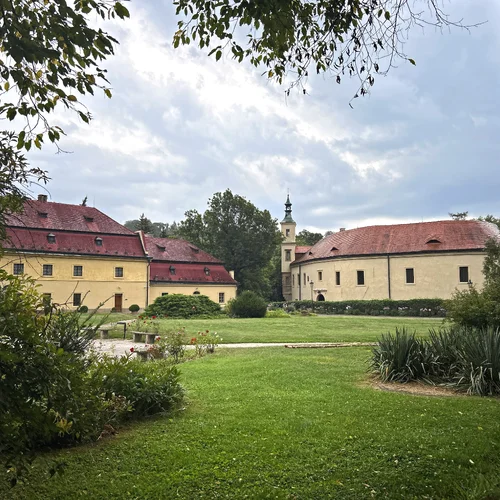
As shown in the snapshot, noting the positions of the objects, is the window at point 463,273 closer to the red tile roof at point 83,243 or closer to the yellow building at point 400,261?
the yellow building at point 400,261

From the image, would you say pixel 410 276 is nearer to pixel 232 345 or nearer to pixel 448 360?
pixel 232 345

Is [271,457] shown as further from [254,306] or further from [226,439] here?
[254,306]

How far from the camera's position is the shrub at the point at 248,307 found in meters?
32.5

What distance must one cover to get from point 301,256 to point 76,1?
60.5m

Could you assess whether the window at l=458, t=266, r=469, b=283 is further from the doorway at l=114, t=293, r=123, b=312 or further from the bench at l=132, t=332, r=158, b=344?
the bench at l=132, t=332, r=158, b=344

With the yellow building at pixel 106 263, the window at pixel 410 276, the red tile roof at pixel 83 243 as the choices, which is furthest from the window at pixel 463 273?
the red tile roof at pixel 83 243

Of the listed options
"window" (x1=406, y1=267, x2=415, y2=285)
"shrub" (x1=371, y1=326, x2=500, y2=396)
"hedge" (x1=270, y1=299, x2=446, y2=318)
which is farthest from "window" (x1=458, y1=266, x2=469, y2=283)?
"shrub" (x1=371, y1=326, x2=500, y2=396)

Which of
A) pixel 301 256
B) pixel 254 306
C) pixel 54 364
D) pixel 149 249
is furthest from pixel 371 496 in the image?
pixel 301 256

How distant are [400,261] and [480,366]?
1603 inches

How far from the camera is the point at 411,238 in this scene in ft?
156

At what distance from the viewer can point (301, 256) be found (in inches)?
2517

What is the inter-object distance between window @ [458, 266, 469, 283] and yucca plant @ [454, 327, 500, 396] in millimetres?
38946

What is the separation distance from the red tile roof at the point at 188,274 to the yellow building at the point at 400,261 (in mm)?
12166

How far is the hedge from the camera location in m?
38.7
